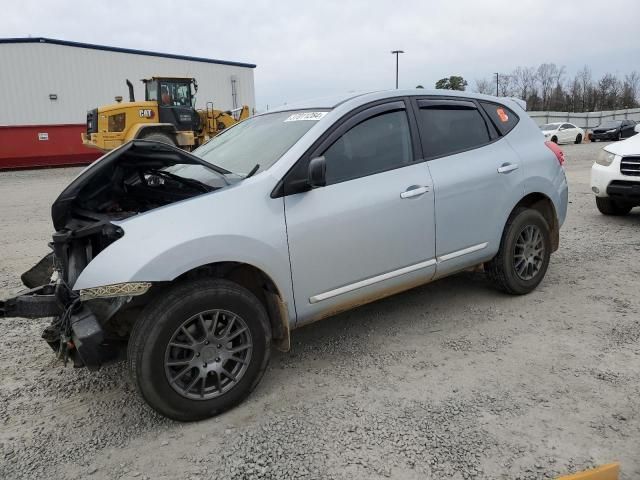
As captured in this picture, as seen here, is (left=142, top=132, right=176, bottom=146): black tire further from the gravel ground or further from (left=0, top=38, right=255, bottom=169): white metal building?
the gravel ground

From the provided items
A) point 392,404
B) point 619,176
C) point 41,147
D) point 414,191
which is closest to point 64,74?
point 41,147

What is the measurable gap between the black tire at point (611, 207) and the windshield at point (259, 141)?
6.06 metres

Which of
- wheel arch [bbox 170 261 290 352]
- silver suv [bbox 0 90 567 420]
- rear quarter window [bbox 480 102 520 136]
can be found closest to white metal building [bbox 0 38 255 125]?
silver suv [bbox 0 90 567 420]

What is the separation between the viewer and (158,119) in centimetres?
1705

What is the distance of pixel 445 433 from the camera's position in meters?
2.61

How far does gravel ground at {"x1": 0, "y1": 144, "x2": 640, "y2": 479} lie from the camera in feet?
7.98

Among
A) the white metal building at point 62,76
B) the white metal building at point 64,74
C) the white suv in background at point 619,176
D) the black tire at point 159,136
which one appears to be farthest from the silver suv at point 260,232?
the white metal building at point 64,74

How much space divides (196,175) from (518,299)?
2.98 m

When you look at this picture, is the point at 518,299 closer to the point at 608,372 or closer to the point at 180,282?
the point at 608,372

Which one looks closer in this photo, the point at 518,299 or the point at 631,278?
the point at 518,299

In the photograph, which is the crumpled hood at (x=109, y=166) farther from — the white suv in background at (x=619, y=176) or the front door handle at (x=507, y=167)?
the white suv in background at (x=619, y=176)

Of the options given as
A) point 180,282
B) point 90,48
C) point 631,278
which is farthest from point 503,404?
point 90,48

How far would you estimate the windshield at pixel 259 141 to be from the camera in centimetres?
331

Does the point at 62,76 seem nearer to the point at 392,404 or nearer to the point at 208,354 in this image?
the point at 208,354
